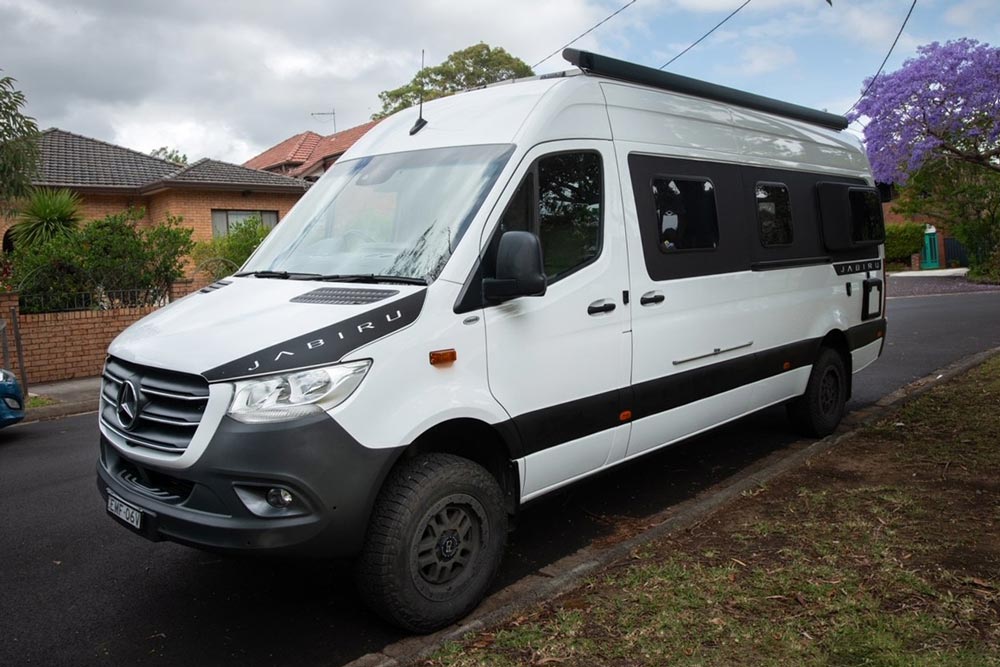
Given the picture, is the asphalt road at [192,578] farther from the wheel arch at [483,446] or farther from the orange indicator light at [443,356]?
the orange indicator light at [443,356]

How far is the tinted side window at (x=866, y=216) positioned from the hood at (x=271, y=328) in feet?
16.7

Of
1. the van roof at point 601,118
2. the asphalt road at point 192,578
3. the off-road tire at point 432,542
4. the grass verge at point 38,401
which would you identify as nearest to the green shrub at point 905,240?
the asphalt road at point 192,578

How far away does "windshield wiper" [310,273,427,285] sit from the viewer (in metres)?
3.89

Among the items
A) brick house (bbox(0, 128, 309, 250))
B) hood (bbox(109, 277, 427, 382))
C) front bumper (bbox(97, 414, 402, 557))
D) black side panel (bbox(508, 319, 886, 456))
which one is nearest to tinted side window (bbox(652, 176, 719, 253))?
black side panel (bbox(508, 319, 886, 456))

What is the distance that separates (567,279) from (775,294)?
8.17 feet

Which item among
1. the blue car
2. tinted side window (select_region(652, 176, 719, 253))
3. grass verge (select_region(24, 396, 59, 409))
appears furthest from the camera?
grass verge (select_region(24, 396, 59, 409))

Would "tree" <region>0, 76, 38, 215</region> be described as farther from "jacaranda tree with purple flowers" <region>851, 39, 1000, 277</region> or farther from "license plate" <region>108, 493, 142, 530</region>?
"jacaranda tree with purple flowers" <region>851, 39, 1000, 277</region>

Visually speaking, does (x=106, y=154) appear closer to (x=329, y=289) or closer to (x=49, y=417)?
(x=49, y=417)

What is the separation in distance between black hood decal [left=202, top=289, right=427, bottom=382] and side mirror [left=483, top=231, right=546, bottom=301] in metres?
0.56

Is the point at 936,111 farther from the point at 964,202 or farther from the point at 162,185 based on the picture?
the point at 162,185

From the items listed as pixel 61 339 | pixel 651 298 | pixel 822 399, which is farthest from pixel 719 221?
pixel 61 339

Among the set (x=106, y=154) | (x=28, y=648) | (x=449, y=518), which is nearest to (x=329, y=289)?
(x=449, y=518)

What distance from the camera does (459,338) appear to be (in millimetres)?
3859

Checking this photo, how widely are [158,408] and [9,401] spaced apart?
228 inches
